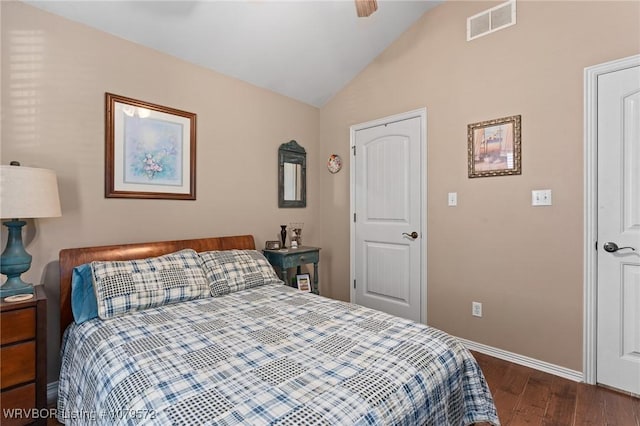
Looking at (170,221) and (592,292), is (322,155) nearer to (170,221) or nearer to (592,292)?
(170,221)

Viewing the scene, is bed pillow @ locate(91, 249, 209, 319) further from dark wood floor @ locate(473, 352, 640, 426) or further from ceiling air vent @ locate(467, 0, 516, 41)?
ceiling air vent @ locate(467, 0, 516, 41)

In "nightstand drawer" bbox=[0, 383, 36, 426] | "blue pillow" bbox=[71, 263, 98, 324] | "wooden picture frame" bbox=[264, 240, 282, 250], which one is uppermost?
"wooden picture frame" bbox=[264, 240, 282, 250]

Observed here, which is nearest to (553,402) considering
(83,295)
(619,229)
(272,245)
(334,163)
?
(619,229)

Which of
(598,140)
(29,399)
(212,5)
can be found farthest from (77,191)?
(598,140)

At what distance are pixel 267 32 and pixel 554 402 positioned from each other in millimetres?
3425

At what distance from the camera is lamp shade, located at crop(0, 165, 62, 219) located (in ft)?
5.28

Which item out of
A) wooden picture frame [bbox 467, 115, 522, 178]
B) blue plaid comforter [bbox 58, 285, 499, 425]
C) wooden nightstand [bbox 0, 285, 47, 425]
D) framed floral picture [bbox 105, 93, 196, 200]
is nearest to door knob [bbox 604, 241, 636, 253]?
wooden picture frame [bbox 467, 115, 522, 178]

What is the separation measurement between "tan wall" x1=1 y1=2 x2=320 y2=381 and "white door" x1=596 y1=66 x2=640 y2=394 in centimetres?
280

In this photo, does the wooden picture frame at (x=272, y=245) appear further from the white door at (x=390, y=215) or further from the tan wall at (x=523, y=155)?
the tan wall at (x=523, y=155)

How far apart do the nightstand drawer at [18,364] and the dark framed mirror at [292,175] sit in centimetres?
229

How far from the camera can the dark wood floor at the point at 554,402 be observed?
183 cm

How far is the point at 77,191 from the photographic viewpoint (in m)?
2.17

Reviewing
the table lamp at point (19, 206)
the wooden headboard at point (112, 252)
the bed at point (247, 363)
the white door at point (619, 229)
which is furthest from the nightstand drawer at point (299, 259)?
the white door at point (619, 229)

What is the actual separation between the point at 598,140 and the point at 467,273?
133cm
